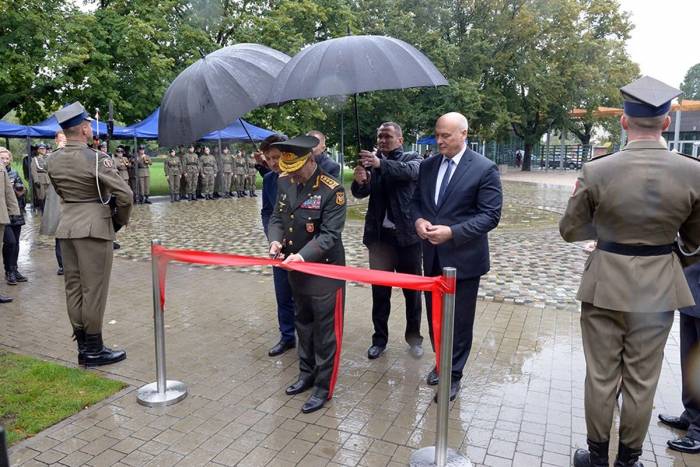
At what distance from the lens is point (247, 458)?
3.43 meters

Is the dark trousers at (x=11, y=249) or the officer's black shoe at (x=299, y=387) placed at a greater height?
the dark trousers at (x=11, y=249)

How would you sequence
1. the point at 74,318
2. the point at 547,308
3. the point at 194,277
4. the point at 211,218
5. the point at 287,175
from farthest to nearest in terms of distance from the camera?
the point at 211,218 < the point at 194,277 < the point at 547,308 < the point at 74,318 < the point at 287,175

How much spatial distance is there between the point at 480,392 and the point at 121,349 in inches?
134

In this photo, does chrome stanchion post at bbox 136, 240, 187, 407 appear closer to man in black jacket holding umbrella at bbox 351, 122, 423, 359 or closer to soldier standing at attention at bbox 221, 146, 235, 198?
man in black jacket holding umbrella at bbox 351, 122, 423, 359

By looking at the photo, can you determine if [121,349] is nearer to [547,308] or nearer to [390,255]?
[390,255]

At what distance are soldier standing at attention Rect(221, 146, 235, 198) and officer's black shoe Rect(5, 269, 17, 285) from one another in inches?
556

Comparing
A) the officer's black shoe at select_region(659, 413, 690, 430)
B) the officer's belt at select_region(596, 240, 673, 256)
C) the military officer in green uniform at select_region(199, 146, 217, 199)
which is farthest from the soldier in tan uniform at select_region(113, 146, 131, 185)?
the officer's belt at select_region(596, 240, 673, 256)

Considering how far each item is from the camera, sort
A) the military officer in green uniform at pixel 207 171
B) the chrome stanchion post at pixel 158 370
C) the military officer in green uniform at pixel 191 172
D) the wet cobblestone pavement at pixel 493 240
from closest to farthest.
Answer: the chrome stanchion post at pixel 158 370
the wet cobblestone pavement at pixel 493 240
the military officer in green uniform at pixel 191 172
the military officer in green uniform at pixel 207 171

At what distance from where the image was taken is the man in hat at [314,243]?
4.00 metres

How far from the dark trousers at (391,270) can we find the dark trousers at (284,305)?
31.9 inches

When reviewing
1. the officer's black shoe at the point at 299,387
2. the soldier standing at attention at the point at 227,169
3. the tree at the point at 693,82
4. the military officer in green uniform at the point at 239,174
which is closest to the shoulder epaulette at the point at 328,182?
the officer's black shoe at the point at 299,387

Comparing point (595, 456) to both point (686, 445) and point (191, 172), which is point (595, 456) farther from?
point (191, 172)

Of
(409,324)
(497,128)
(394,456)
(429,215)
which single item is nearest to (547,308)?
(409,324)

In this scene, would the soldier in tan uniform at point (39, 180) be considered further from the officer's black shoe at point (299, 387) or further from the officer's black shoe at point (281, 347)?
the officer's black shoe at point (299, 387)
